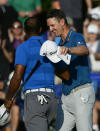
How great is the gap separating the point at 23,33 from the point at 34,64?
436 centimetres

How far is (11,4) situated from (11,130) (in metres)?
3.64

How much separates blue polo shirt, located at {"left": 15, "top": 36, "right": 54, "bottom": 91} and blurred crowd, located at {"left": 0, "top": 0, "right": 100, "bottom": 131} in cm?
239

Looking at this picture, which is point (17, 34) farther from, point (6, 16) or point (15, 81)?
point (15, 81)

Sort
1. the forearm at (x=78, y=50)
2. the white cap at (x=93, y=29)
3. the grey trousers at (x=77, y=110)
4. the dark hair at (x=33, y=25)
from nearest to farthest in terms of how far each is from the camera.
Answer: the forearm at (x=78, y=50)
the dark hair at (x=33, y=25)
the grey trousers at (x=77, y=110)
the white cap at (x=93, y=29)

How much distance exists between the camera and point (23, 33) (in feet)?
29.4

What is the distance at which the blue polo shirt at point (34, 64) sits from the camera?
4.67 meters

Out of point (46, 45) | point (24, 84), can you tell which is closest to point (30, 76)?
point (24, 84)

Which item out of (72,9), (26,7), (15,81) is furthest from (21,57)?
(26,7)

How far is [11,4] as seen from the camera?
10000 mm

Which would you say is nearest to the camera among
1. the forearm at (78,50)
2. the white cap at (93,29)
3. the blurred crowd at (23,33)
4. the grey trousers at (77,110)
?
the forearm at (78,50)

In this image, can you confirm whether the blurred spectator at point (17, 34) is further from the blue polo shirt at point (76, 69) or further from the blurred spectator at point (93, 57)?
the blue polo shirt at point (76, 69)

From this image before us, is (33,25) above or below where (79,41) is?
above

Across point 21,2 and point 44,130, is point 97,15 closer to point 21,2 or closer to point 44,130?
point 21,2

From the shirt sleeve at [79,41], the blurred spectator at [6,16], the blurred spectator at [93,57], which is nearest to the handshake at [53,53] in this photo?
the shirt sleeve at [79,41]
